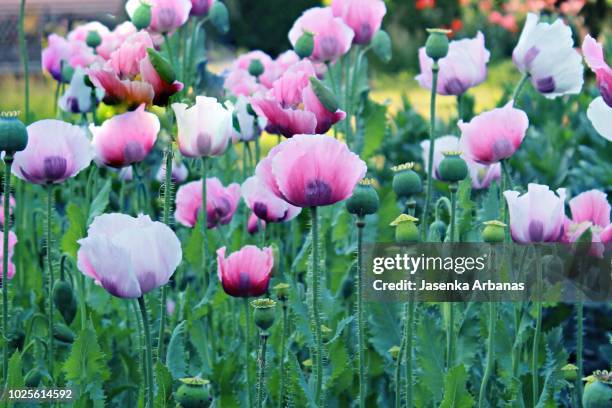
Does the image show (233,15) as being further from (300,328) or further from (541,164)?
(300,328)

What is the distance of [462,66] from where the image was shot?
1738 millimetres

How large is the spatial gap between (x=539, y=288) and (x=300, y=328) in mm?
362

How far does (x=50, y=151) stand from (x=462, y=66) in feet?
2.41

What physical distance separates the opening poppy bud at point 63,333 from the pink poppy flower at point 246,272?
0.28 m

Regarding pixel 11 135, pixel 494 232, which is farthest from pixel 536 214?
pixel 11 135

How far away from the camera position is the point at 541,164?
264cm

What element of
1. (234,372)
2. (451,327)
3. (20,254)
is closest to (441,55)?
(451,327)

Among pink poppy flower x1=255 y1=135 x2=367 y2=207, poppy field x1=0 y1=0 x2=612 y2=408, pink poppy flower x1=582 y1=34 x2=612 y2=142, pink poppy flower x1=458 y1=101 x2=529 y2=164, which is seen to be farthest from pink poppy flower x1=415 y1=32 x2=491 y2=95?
pink poppy flower x1=255 y1=135 x2=367 y2=207

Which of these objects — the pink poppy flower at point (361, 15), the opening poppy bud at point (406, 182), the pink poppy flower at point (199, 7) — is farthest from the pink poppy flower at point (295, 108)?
the pink poppy flower at point (199, 7)

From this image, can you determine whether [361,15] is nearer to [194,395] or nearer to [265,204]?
[265,204]

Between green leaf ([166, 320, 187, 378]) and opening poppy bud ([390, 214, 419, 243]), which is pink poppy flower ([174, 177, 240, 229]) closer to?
green leaf ([166, 320, 187, 378])

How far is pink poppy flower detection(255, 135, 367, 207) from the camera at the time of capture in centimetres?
113

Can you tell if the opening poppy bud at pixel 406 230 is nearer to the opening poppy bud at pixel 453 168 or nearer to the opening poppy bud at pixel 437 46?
the opening poppy bud at pixel 453 168

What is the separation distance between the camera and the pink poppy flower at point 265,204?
5.16 ft
